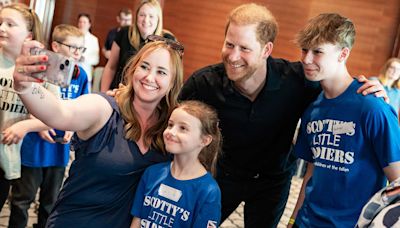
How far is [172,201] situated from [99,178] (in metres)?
0.34

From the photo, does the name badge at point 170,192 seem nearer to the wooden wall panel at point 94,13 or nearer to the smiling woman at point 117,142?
the smiling woman at point 117,142

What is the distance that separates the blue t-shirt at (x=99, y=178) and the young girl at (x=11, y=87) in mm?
827

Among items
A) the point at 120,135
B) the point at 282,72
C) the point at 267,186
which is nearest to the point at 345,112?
the point at 282,72

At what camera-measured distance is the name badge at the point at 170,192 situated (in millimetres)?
1889

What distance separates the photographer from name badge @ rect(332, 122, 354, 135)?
1885mm

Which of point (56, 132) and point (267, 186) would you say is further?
point (56, 132)

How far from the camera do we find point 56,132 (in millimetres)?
2852

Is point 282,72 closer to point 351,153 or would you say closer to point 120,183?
point 351,153

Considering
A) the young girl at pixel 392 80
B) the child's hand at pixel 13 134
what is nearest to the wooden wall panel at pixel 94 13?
the young girl at pixel 392 80

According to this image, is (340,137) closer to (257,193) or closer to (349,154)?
(349,154)

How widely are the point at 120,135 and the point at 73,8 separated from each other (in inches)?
287

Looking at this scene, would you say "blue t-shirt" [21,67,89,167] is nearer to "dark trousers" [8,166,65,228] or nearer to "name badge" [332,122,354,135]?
"dark trousers" [8,166,65,228]

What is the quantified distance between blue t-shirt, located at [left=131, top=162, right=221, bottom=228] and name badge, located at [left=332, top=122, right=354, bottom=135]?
584 millimetres

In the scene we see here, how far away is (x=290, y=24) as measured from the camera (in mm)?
7504
